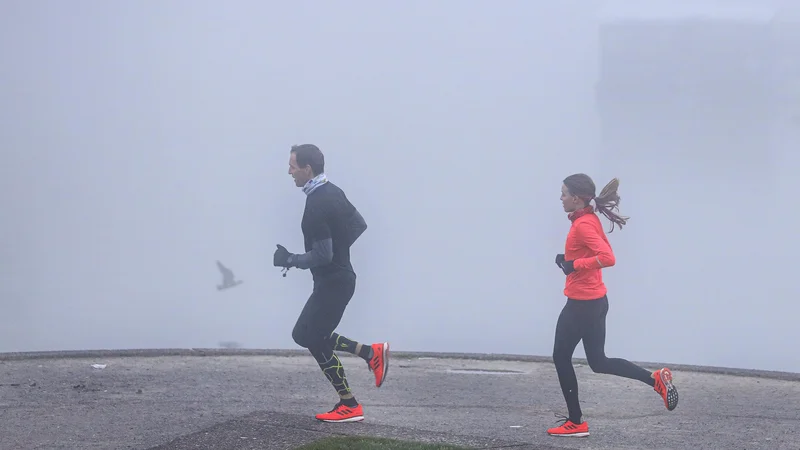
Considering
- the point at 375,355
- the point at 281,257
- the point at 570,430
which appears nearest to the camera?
the point at 281,257

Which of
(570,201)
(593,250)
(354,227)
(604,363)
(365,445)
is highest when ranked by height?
(570,201)

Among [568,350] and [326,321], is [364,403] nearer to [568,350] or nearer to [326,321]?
[326,321]

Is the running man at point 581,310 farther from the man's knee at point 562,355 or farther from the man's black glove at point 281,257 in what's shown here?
the man's black glove at point 281,257

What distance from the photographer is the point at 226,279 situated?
9195 millimetres

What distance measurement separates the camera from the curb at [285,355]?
8.74m

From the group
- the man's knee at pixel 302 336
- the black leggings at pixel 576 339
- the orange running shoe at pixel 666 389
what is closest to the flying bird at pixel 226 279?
the man's knee at pixel 302 336

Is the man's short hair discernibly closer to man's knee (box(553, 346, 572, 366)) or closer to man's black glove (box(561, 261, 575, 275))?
man's black glove (box(561, 261, 575, 275))

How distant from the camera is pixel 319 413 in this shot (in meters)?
6.89

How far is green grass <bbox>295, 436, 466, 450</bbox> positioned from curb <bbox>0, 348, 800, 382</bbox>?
3.53m

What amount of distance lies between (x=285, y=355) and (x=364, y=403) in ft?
6.92

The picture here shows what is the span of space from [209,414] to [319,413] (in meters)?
0.71

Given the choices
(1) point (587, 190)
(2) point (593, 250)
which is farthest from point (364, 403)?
Result: (1) point (587, 190)

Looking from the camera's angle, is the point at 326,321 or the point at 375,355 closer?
the point at 326,321

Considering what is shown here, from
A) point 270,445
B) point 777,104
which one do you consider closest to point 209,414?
point 270,445
